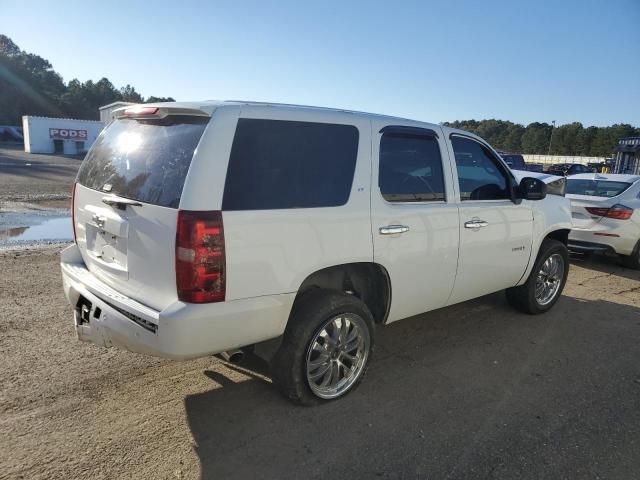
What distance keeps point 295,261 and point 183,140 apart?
3.21ft

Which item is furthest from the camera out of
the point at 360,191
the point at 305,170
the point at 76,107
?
the point at 76,107

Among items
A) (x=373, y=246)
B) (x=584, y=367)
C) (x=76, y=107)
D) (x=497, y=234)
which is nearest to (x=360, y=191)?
(x=373, y=246)

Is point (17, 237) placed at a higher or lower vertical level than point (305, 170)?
lower

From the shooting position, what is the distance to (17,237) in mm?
8086

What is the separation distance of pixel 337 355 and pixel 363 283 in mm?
601

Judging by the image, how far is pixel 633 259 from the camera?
7832mm

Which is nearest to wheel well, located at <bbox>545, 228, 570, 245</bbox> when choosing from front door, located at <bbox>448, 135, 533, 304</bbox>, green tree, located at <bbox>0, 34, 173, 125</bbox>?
front door, located at <bbox>448, 135, 533, 304</bbox>

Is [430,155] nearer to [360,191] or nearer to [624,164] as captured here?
[360,191]

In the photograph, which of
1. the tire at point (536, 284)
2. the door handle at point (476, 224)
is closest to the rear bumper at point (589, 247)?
the tire at point (536, 284)

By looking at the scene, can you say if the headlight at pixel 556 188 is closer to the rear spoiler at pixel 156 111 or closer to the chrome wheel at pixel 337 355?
the chrome wheel at pixel 337 355

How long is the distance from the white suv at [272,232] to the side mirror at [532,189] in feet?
2.33

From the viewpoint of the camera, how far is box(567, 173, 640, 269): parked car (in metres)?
7.52

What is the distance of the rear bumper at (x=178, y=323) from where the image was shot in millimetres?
2525

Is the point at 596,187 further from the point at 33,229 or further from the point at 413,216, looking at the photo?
the point at 33,229
